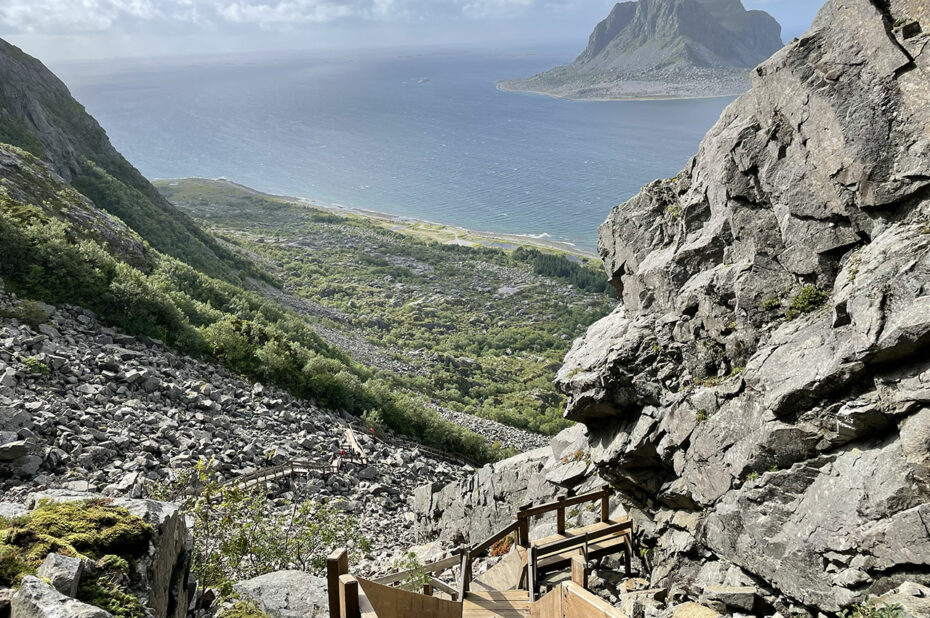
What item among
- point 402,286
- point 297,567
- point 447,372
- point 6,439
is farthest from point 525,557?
point 402,286

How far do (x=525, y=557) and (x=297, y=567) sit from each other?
19.9 feet

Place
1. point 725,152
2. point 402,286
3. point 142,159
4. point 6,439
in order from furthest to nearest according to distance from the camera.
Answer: point 142,159, point 402,286, point 6,439, point 725,152

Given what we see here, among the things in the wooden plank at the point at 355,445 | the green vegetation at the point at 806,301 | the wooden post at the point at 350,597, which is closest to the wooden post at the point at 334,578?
the wooden post at the point at 350,597

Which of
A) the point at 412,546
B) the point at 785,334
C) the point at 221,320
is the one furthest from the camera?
the point at 221,320

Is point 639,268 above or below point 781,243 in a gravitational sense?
below

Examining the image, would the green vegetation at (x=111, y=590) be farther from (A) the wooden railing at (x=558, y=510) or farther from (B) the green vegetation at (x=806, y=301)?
(B) the green vegetation at (x=806, y=301)

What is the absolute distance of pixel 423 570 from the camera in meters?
14.3

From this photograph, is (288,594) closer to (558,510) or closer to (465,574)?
(465,574)

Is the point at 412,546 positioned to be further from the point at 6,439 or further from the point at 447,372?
the point at 447,372

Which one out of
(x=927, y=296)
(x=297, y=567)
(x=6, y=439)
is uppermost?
(x=927, y=296)

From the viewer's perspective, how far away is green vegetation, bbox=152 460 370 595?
44.0ft

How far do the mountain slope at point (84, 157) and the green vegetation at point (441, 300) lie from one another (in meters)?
13.5

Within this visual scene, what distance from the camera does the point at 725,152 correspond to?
14453mm

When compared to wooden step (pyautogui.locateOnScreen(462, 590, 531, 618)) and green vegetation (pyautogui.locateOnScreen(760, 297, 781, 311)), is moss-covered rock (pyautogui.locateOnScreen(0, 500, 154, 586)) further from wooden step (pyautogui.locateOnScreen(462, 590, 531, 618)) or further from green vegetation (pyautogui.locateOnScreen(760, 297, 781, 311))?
green vegetation (pyautogui.locateOnScreen(760, 297, 781, 311))
